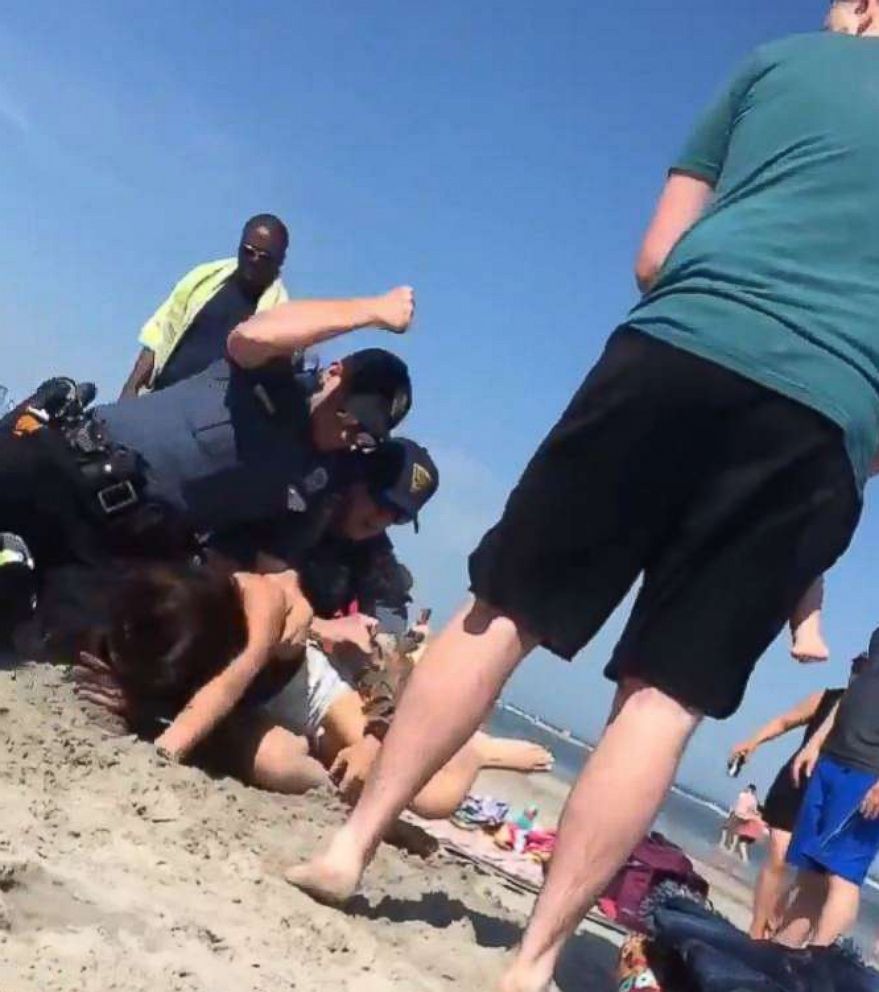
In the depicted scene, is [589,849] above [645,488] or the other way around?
the other way around

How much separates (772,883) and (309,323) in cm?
328

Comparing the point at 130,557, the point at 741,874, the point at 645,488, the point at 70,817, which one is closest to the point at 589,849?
the point at 645,488

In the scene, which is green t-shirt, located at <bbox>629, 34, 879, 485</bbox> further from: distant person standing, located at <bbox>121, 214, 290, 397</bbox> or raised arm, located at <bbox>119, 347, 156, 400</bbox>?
raised arm, located at <bbox>119, 347, 156, 400</bbox>

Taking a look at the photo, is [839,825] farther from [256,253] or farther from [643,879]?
[256,253]

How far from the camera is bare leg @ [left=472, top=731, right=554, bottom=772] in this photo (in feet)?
A: 13.2

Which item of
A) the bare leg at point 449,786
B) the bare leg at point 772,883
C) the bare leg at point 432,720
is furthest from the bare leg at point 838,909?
the bare leg at point 432,720

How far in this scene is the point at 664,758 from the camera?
93.0 inches

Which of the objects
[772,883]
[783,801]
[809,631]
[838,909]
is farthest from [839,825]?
[809,631]

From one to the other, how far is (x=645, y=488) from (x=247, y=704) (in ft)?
5.98

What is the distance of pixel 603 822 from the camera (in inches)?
92.5

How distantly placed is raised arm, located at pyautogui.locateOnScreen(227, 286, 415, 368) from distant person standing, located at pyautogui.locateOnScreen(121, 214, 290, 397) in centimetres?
139

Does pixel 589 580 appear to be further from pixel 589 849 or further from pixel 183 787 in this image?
pixel 183 787

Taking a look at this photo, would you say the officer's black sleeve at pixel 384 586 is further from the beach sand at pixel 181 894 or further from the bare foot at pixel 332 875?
the bare foot at pixel 332 875

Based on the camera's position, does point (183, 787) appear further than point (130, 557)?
No
